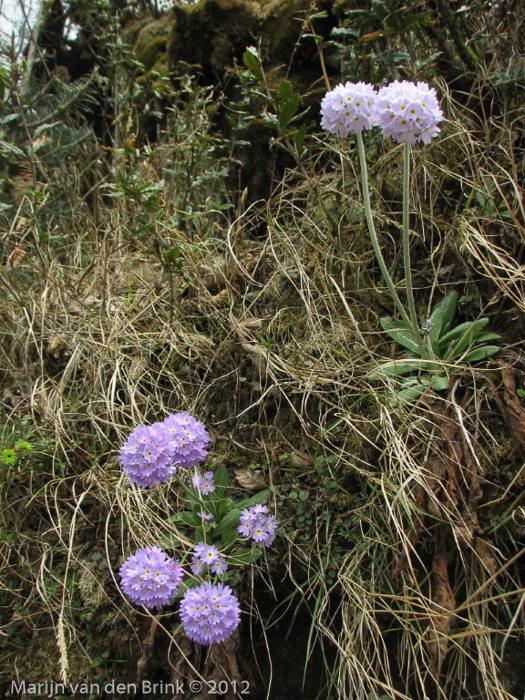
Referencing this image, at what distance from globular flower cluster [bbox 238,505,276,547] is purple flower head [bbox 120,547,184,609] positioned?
0.25 metres

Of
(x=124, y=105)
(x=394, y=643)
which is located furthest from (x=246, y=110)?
(x=394, y=643)

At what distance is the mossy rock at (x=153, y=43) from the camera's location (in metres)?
3.51

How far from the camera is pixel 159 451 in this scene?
1.39 metres

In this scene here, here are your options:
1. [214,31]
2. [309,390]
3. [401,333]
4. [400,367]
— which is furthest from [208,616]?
[214,31]

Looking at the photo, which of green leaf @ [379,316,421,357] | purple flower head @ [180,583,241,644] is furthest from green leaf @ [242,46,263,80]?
purple flower head @ [180,583,241,644]

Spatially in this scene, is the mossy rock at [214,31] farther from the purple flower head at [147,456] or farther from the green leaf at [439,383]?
the purple flower head at [147,456]

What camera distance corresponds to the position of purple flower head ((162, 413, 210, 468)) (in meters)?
1.44

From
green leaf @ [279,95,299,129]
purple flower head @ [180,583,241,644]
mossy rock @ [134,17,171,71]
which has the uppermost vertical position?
mossy rock @ [134,17,171,71]

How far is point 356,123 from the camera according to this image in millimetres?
1598

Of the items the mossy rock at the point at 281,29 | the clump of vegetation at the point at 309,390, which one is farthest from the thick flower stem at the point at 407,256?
the mossy rock at the point at 281,29

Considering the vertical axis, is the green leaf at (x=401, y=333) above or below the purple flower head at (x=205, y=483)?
above

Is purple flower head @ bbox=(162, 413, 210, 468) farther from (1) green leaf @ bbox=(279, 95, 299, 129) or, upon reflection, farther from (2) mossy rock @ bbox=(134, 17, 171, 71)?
(2) mossy rock @ bbox=(134, 17, 171, 71)

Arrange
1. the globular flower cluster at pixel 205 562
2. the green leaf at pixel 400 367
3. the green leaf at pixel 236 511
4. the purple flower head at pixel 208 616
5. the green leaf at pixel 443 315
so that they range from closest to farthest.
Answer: the purple flower head at pixel 208 616 < the globular flower cluster at pixel 205 562 < the green leaf at pixel 236 511 < the green leaf at pixel 400 367 < the green leaf at pixel 443 315

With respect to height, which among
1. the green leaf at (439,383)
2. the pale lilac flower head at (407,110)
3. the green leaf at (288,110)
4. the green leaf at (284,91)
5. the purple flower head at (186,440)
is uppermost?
the green leaf at (284,91)
